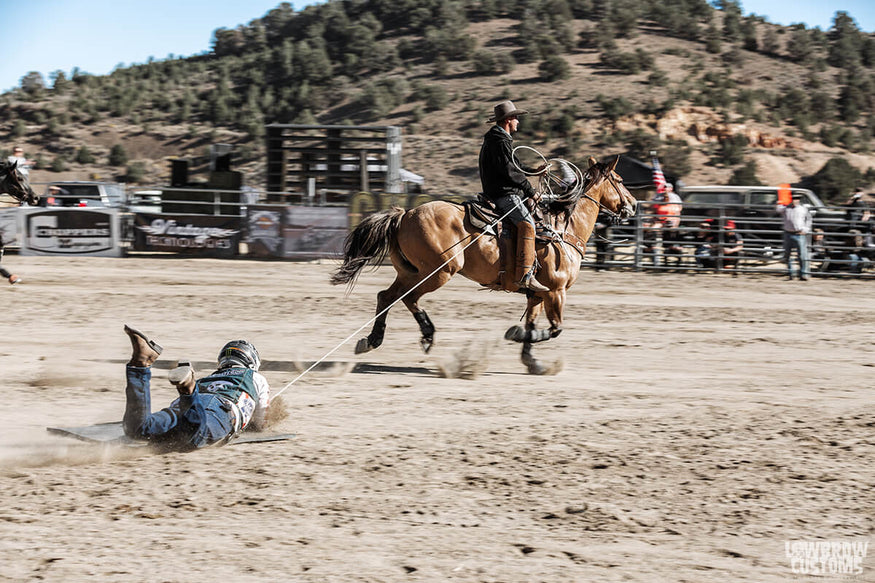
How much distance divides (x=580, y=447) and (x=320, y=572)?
2570 millimetres

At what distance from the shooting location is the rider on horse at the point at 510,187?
27.4ft

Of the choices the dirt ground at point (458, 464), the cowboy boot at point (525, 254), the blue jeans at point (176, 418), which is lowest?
the dirt ground at point (458, 464)

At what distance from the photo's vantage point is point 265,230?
67.6ft

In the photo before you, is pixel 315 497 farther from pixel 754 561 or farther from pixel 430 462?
pixel 754 561

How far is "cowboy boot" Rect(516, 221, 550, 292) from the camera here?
336 inches

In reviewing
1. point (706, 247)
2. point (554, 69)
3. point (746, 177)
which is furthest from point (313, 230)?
point (554, 69)

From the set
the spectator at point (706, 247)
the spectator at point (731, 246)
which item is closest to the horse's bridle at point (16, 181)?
the spectator at point (706, 247)

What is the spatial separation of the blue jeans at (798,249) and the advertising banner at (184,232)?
12.4m

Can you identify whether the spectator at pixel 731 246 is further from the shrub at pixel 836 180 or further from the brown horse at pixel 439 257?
the shrub at pixel 836 180

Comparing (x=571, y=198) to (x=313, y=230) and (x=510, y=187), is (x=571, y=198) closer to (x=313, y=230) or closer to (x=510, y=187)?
(x=510, y=187)

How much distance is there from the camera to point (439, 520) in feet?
15.2

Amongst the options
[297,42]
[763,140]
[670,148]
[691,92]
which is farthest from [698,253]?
[297,42]

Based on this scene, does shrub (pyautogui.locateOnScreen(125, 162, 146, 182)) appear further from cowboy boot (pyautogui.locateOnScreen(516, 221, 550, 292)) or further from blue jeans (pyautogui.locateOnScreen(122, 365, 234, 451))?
blue jeans (pyautogui.locateOnScreen(122, 365, 234, 451))

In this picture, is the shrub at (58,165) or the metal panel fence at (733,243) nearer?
the metal panel fence at (733,243)
